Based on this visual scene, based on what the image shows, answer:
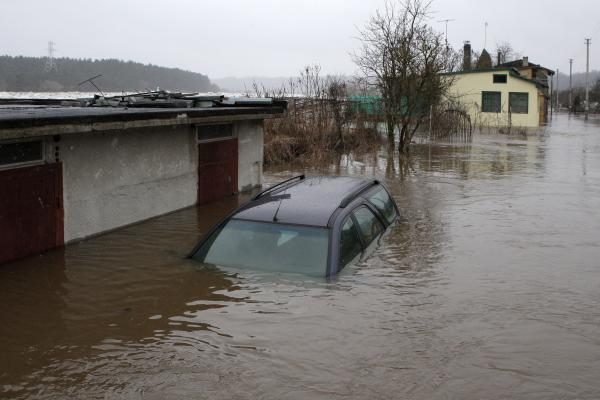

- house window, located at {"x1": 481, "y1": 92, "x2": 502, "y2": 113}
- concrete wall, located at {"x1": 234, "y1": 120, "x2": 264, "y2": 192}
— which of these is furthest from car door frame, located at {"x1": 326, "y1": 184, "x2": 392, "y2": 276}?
house window, located at {"x1": 481, "y1": 92, "x2": 502, "y2": 113}

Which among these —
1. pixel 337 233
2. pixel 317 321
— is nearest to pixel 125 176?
pixel 337 233

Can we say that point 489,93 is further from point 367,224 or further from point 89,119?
point 89,119

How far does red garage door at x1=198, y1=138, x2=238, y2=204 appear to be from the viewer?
14812 millimetres

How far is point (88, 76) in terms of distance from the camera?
4275 centimetres

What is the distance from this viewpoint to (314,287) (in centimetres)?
764

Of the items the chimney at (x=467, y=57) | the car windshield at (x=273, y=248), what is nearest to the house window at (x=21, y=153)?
the car windshield at (x=273, y=248)

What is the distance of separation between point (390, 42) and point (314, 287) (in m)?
22.4

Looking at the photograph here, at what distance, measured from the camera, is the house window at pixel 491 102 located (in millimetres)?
47688

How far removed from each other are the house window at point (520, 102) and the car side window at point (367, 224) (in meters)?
40.9

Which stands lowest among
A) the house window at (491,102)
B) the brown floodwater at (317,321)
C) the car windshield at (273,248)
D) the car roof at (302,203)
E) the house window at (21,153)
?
the brown floodwater at (317,321)

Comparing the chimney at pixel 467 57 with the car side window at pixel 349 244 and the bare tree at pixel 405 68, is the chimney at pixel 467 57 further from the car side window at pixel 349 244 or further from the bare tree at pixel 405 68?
the car side window at pixel 349 244

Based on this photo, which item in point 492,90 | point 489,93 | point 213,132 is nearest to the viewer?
point 213,132

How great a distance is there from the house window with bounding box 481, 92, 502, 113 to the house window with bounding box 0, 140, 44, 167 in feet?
136

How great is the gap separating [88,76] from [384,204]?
1415 inches
